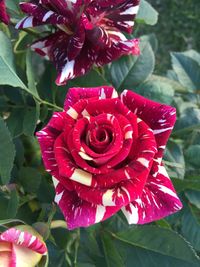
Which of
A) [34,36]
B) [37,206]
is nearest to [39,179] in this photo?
[37,206]

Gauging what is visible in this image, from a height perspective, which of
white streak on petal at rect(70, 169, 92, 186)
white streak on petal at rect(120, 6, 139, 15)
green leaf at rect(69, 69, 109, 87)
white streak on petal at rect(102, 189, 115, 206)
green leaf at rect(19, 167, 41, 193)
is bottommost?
green leaf at rect(19, 167, 41, 193)

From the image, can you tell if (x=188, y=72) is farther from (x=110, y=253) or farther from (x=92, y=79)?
(x=110, y=253)

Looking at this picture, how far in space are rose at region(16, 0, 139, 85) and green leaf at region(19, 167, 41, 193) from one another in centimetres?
14

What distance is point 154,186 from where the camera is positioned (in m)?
0.47

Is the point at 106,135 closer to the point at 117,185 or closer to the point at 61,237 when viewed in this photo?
the point at 117,185

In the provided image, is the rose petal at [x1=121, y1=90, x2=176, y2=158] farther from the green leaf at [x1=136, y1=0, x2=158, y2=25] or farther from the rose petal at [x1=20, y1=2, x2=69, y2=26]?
the green leaf at [x1=136, y1=0, x2=158, y2=25]

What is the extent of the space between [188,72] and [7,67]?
1.17ft

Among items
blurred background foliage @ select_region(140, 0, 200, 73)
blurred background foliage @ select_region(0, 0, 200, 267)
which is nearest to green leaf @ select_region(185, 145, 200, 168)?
blurred background foliage @ select_region(0, 0, 200, 267)

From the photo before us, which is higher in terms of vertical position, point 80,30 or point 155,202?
point 80,30

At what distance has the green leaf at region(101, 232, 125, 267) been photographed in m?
0.61

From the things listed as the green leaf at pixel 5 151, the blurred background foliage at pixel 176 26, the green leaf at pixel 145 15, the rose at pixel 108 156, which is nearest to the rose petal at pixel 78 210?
the rose at pixel 108 156

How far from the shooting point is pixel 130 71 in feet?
2.30

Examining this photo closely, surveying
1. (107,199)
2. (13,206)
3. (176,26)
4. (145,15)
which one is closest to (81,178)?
(107,199)

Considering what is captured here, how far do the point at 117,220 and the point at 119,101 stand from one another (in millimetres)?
300
